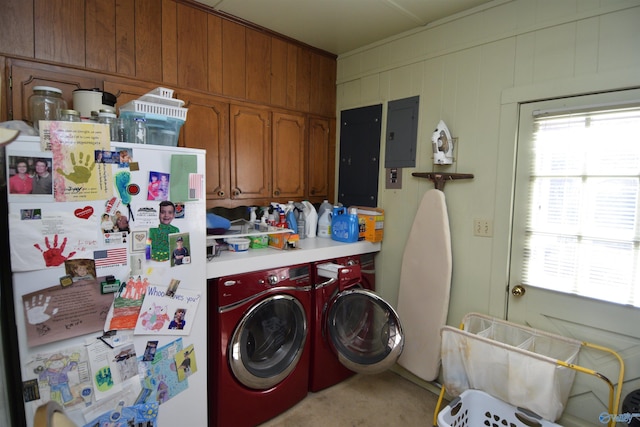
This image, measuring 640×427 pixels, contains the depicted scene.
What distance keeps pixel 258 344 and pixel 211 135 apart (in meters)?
1.37

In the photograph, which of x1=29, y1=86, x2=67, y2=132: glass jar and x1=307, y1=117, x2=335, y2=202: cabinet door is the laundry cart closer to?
x1=307, y1=117, x2=335, y2=202: cabinet door

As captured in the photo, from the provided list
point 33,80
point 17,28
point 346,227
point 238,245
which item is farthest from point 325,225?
point 17,28

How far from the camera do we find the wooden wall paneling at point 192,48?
2.11 meters

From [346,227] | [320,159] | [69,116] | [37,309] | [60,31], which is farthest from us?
[320,159]

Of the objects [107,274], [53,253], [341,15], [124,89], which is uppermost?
[341,15]

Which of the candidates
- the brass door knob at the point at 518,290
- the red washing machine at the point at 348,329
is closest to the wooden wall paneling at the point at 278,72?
the red washing machine at the point at 348,329

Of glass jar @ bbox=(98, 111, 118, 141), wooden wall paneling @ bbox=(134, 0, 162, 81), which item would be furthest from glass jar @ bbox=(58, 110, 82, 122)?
wooden wall paneling @ bbox=(134, 0, 162, 81)

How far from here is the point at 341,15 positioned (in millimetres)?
2244

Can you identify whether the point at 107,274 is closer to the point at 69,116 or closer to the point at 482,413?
the point at 69,116

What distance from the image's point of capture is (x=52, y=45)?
170 centimetres

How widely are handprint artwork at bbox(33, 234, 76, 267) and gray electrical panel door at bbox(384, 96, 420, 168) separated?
2.06 m

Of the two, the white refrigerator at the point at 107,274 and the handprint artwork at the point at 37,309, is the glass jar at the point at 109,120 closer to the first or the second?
the white refrigerator at the point at 107,274

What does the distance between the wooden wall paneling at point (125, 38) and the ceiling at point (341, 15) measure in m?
0.46

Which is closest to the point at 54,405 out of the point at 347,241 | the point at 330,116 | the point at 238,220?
the point at 238,220
